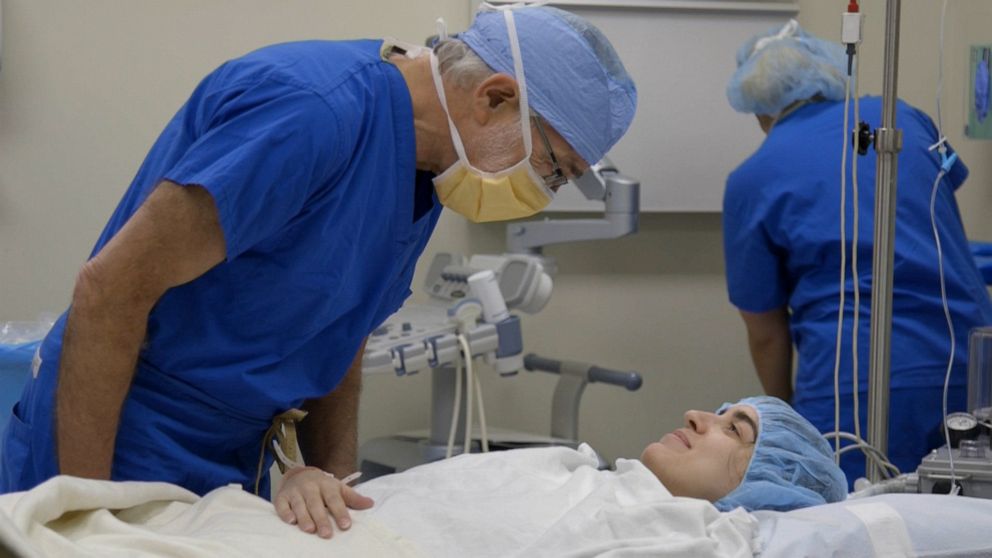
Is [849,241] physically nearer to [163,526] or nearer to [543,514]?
[543,514]

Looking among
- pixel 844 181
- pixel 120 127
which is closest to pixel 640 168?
pixel 844 181

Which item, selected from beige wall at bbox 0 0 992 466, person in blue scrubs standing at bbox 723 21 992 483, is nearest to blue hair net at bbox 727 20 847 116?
person in blue scrubs standing at bbox 723 21 992 483

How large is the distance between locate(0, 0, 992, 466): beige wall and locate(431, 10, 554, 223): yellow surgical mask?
1.97 meters

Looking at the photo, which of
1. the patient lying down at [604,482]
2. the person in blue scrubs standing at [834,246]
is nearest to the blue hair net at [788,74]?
the person in blue scrubs standing at [834,246]

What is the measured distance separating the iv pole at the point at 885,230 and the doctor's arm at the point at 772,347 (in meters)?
0.76

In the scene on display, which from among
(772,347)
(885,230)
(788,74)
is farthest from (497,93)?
(772,347)

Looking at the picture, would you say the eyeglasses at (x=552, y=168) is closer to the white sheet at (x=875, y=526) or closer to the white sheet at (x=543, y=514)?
the white sheet at (x=543, y=514)

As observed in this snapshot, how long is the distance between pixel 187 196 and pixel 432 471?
1.91 ft

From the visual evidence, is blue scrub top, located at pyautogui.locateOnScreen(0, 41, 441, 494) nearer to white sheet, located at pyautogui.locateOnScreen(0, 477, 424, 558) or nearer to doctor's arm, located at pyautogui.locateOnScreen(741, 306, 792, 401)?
white sheet, located at pyautogui.locateOnScreen(0, 477, 424, 558)

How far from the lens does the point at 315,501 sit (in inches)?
60.5

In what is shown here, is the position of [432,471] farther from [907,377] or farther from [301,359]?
[907,377]

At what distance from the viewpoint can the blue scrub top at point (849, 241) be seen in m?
2.76

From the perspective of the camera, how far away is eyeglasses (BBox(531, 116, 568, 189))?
5.37 ft

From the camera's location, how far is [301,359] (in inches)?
63.9
